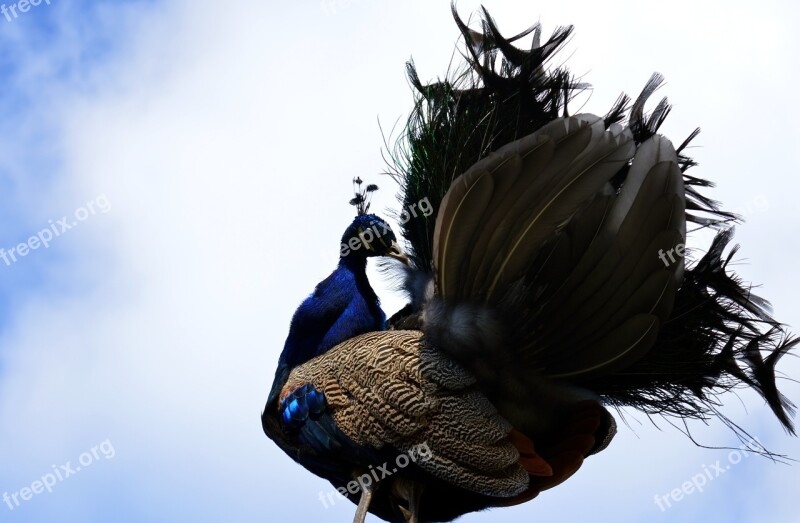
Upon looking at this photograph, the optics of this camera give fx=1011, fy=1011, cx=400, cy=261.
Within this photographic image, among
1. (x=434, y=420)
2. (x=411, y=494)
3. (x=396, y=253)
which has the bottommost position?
(x=411, y=494)

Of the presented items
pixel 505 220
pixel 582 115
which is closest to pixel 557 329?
pixel 505 220

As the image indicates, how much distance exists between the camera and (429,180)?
6.04 m

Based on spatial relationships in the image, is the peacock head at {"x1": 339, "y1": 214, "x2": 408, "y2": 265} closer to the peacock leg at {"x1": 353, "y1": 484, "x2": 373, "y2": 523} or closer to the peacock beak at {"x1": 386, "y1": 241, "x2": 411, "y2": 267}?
the peacock beak at {"x1": 386, "y1": 241, "x2": 411, "y2": 267}

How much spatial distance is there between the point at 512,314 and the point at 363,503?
4.85 ft

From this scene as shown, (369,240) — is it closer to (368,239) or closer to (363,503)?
(368,239)

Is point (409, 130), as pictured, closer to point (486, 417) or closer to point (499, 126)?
point (499, 126)

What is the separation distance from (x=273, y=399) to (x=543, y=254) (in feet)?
6.56

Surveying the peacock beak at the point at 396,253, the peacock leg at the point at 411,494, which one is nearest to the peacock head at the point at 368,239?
the peacock beak at the point at 396,253

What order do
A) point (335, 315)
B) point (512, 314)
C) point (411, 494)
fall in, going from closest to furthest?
point (512, 314)
point (411, 494)
point (335, 315)

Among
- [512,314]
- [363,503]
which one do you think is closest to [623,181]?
[512,314]

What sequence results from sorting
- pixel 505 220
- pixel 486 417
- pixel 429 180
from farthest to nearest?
pixel 429 180 → pixel 486 417 → pixel 505 220

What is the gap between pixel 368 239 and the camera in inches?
249

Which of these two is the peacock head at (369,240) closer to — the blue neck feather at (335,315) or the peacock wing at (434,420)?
the blue neck feather at (335,315)

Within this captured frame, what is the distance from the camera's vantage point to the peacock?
210 inches
